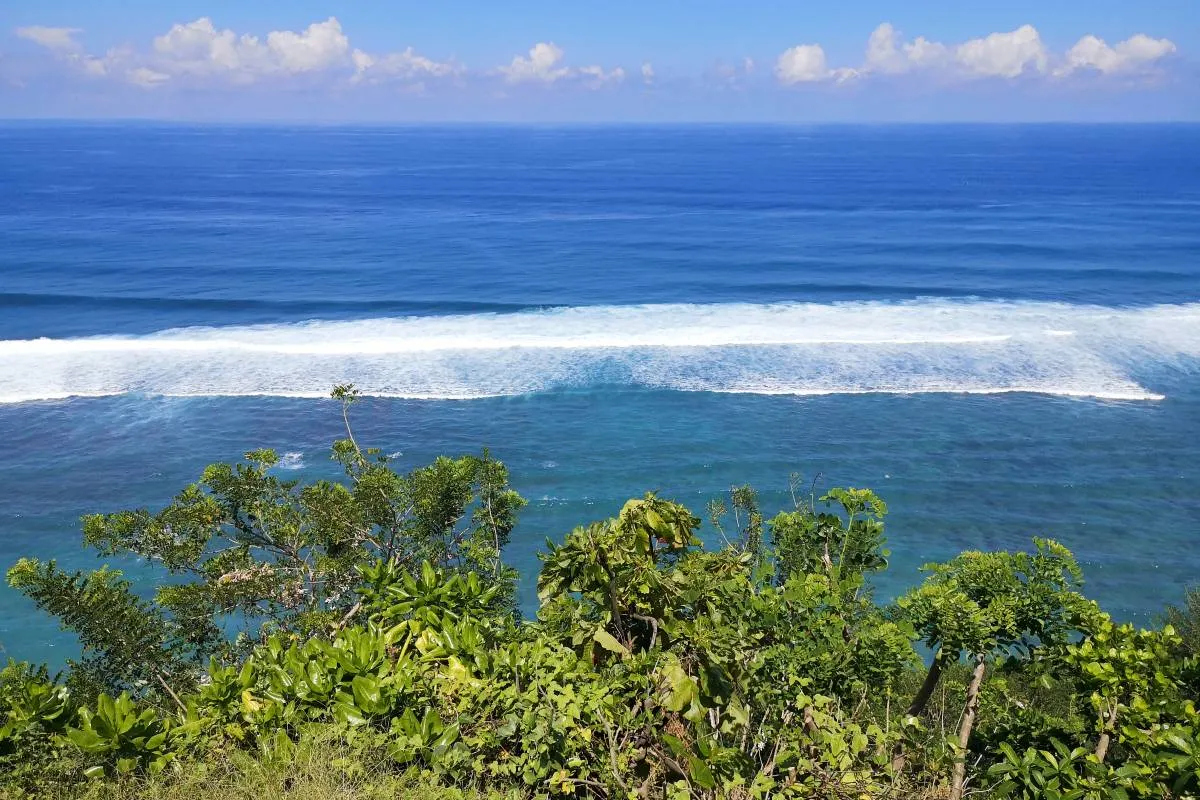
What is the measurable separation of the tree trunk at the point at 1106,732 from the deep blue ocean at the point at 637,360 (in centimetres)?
1478

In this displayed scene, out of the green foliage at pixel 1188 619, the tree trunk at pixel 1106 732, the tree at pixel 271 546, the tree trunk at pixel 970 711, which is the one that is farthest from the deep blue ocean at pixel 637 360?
the tree trunk at pixel 1106 732

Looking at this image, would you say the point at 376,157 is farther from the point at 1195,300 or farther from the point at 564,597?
the point at 564,597

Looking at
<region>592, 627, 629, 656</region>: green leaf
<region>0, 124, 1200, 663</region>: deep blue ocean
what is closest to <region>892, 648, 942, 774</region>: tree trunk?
<region>592, 627, 629, 656</region>: green leaf

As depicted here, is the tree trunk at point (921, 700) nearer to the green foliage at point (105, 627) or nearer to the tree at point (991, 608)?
the tree at point (991, 608)

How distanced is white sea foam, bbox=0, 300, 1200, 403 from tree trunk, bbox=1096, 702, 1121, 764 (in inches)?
1071

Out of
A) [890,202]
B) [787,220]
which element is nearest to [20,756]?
[787,220]

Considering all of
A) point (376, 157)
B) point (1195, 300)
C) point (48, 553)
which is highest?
point (376, 157)

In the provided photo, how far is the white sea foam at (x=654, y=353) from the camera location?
3359cm

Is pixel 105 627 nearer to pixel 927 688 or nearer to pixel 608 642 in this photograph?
pixel 608 642

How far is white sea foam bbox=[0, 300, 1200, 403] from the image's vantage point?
3359 centimetres

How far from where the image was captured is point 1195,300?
149 feet

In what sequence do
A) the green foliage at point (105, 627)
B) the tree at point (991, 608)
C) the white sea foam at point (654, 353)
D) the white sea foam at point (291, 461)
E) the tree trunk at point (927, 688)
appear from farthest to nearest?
the white sea foam at point (654, 353), the white sea foam at point (291, 461), the green foliage at point (105, 627), the tree trunk at point (927, 688), the tree at point (991, 608)

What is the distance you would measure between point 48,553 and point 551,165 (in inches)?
4669

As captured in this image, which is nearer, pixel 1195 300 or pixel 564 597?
pixel 564 597
